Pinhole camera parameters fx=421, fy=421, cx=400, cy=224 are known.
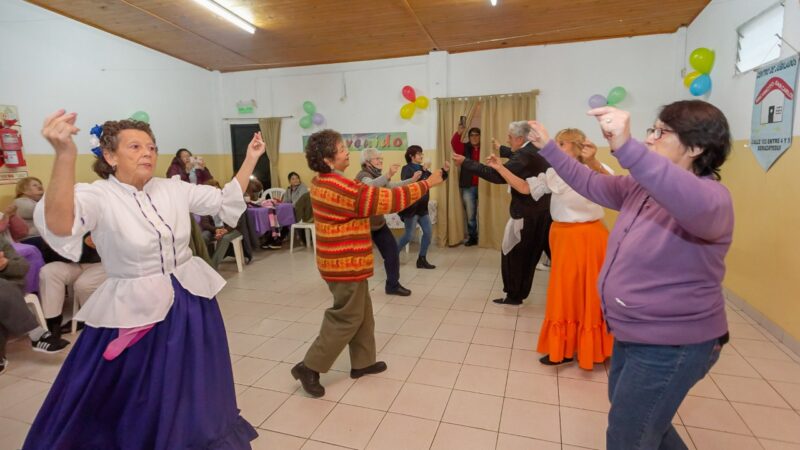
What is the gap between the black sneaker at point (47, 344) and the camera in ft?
9.54

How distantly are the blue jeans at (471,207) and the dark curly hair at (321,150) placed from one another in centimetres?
418

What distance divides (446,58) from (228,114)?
3912mm

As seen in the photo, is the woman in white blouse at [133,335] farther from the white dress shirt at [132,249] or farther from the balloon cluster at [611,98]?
the balloon cluster at [611,98]

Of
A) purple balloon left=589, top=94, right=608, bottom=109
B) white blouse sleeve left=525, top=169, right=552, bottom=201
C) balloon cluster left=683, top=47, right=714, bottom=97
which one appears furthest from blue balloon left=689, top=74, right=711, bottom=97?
white blouse sleeve left=525, top=169, right=552, bottom=201

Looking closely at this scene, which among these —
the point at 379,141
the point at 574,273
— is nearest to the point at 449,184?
the point at 379,141

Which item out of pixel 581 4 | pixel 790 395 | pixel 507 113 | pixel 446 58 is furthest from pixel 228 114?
pixel 790 395

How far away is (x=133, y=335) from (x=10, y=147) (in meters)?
4.31

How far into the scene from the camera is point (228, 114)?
737cm

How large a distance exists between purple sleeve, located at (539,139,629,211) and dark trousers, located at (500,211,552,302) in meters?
1.71

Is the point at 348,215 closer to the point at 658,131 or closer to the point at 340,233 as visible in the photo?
the point at 340,233

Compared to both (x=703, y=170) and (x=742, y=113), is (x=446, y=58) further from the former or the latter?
(x=703, y=170)

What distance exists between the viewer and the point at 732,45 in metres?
3.86

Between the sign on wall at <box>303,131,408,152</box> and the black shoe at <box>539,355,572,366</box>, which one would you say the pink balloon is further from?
the black shoe at <box>539,355,572,366</box>

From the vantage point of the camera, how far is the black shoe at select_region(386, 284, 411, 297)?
4035 millimetres
